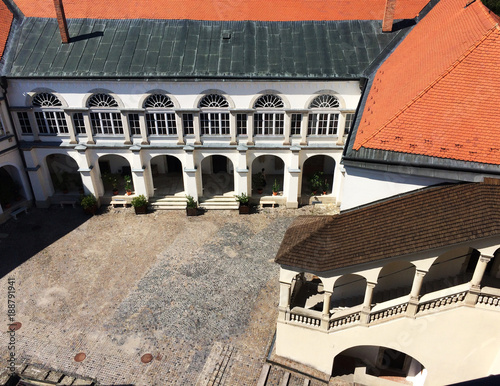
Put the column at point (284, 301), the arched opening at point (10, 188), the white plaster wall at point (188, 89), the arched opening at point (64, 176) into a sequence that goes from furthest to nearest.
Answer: the arched opening at point (64, 176) → the arched opening at point (10, 188) → the white plaster wall at point (188, 89) → the column at point (284, 301)

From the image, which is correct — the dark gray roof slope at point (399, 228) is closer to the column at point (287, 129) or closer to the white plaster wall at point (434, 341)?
the white plaster wall at point (434, 341)

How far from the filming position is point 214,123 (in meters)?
28.9

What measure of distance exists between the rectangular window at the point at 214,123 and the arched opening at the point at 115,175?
773 cm

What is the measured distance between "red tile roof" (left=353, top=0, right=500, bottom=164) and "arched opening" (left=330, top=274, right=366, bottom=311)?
6.14 m

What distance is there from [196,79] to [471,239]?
19.3 metres

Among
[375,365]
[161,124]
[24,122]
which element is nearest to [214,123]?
[161,124]

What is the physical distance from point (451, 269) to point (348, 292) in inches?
182

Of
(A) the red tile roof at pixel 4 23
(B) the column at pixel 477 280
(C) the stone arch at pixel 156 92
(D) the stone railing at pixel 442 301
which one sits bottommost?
(D) the stone railing at pixel 442 301

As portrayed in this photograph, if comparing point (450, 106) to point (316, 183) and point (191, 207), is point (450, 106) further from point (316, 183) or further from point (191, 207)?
point (191, 207)

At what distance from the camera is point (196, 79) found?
1065 inches

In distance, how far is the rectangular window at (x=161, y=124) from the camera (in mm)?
28641

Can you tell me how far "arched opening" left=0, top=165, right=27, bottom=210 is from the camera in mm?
29625

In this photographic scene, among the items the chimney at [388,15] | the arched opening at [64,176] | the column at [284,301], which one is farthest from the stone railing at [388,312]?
the arched opening at [64,176]

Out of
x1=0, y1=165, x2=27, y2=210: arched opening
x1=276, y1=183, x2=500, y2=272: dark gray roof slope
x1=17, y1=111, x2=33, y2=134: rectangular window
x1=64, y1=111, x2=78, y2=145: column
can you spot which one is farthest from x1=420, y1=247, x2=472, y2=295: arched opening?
x1=0, y1=165, x2=27, y2=210: arched opening
